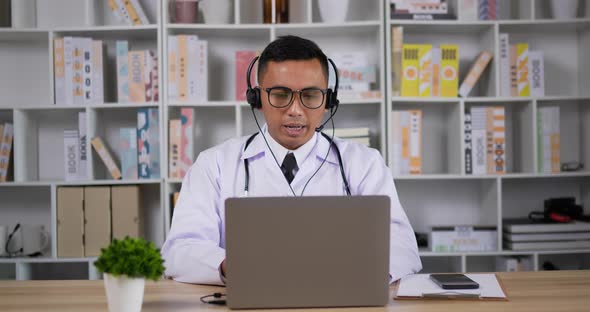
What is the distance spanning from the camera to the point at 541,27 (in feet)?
10.7

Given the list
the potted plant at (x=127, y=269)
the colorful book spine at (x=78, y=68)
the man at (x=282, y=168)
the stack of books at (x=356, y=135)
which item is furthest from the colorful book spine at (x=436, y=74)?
the potted plant at (x=127, y=269)

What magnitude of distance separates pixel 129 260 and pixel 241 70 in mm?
2078

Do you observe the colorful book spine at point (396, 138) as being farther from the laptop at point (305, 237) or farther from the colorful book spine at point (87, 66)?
the laptop at point (305, 237)

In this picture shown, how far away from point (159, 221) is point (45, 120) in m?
0.81

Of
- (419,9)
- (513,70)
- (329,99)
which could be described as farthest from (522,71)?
(329,99)

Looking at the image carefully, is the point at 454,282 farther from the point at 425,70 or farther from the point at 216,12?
the point at 216,12

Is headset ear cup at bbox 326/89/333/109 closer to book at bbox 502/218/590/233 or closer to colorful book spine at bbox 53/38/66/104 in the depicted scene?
book at bbox 502/218/590/233

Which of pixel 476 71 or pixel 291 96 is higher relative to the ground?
pixel 476 71

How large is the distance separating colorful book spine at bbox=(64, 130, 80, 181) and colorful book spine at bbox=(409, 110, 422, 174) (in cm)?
165

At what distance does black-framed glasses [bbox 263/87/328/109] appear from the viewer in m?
1.78

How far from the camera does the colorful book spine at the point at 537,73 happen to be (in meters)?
3.08

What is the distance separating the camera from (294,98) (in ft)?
5.85

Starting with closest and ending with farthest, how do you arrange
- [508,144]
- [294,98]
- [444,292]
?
[444,292]
[294,98]
[508,144]

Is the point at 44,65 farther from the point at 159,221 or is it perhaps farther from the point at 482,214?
the point at 482,214
